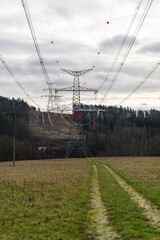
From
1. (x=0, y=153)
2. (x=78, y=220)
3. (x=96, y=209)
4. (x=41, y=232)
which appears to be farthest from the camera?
(x=0, y=153)

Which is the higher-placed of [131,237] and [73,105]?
[73,105]

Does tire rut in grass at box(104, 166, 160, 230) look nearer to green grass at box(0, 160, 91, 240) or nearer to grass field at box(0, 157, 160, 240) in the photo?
grass field at box(0, 157, 160, 240)

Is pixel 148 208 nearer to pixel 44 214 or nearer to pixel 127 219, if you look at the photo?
pixel 127 219

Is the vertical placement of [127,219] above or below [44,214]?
above

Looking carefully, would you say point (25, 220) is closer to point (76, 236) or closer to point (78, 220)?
point (78, 220)

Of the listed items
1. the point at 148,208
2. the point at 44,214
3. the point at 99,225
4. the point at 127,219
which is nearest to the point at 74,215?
the point at 44,214

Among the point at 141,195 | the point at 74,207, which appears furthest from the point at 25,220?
the point at 141,195

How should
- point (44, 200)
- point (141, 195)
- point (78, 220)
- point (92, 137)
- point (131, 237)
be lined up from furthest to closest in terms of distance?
point (92, 137) < point (141, 195) < point (44, 200) < point (78, 220) < point (131, 237)

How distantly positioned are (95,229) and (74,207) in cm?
451

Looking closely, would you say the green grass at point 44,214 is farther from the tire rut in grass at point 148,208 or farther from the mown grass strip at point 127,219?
the tire rut in grass at point 148,208

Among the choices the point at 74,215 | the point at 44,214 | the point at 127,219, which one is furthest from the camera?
the point at 44,214

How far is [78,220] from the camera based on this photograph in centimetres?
1315

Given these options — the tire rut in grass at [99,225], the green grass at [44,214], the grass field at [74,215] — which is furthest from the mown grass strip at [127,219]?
the green grass at [44,214]

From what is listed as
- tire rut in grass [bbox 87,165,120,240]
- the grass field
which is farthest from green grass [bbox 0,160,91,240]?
tire rut in grass [bbox 87,165,120,240]
